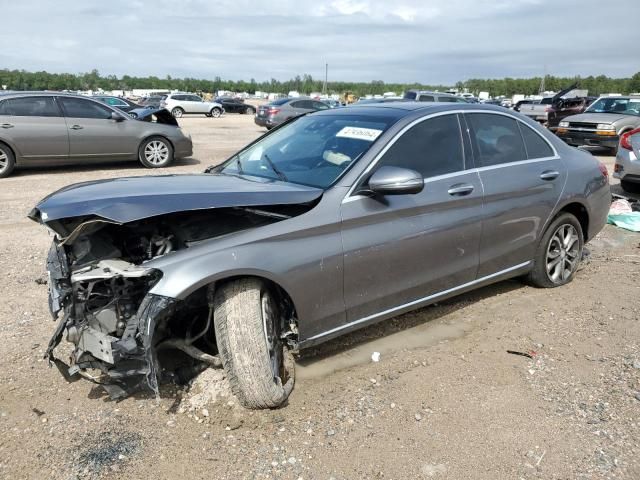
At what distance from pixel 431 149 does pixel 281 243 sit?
149 cm

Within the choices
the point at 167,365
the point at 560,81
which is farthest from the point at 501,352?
the point at 560,81

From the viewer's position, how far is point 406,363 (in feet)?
11.9

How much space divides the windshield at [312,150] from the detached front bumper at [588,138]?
1315cm

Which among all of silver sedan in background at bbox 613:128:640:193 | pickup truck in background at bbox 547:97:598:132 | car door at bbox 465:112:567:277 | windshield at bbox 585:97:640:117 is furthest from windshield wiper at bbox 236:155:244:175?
pickup truck in background at bbox 547:97:598:132

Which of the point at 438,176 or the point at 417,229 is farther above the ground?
the point at 438,176

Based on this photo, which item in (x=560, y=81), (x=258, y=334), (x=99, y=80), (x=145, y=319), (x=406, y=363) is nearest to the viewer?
(x=145, y=319)

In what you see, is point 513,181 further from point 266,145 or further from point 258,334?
point 258,334

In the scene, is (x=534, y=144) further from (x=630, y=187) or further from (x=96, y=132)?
(x=96, y=132)

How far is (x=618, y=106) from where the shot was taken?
51.6 feet

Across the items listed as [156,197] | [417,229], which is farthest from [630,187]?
[156,197]

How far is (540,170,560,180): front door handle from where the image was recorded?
452cm

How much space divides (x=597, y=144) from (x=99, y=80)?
137175mm

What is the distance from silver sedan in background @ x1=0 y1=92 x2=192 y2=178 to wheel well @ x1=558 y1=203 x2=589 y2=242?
9116 millimetres

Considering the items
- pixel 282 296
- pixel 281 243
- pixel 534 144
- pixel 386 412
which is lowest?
pixel 386 412
